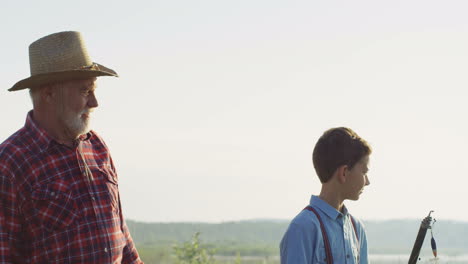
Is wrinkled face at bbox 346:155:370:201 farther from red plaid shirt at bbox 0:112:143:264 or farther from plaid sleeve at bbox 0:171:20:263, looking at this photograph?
plaid sleeve at bbox 0:171:20:263

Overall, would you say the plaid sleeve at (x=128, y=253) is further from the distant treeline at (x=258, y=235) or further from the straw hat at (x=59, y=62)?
the distant treeline at (x=258, y=235)

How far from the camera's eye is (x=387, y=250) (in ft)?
136

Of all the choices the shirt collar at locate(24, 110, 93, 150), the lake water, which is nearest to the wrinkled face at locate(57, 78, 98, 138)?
the shirt collar at locate(24, 110, 93, 150)

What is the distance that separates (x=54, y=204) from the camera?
164 inches

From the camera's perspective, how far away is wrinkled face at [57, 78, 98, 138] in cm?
431

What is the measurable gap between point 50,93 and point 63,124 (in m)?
0.18

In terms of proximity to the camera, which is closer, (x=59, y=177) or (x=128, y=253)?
(x=59, y=177)

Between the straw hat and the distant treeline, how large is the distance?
34.4m

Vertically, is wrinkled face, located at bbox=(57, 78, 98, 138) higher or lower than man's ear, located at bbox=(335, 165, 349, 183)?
higher

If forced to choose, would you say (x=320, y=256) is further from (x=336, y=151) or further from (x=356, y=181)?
(x=336, y=151)

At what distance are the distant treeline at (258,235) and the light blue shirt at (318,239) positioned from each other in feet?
111

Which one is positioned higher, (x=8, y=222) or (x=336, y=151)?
(x=336, y=151)

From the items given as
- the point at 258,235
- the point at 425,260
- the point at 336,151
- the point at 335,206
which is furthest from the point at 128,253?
the point at 258,235

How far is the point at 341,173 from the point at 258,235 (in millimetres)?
43206
